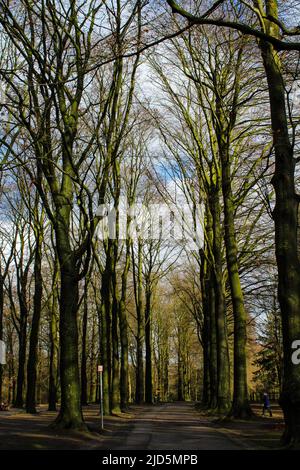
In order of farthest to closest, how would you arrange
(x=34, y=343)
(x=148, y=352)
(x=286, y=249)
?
1. (x=148, y=352)
2. (x=34, y=343)
3. (x=286, y=249)

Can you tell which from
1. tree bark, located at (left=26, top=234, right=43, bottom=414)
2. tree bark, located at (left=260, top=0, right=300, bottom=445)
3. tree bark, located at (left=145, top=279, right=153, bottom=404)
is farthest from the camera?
tree bark, located at (left=145, top=279, right=153, bottom=404)

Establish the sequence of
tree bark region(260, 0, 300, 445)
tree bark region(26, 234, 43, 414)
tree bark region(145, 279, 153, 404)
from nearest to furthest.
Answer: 1. tree bark region(260, 0, 300, 445)
2. tree bark region(26, 234, 43, 414)
3. tree bark region(145, 279, 153, 404)

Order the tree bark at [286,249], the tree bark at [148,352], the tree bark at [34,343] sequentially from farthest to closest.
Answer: the tree bark at [148,352]
the tree bark at [34,343]
the tree bark at [286,249]

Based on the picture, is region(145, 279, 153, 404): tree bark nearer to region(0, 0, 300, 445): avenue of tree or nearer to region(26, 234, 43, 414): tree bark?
region(0, 0, 300, 445): avenue of tree

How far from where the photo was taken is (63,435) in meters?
13.9

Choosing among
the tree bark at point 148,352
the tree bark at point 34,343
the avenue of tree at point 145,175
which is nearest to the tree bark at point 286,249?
the avenue of tree at point 145,175

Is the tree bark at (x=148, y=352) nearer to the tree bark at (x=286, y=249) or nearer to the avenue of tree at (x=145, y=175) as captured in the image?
the avenue of tree at (x=145, y=175)

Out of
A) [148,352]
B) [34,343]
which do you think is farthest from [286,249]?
[148,352]

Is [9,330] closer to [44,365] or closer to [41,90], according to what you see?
[44,365]

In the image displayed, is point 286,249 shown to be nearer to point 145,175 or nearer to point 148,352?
point 145,175

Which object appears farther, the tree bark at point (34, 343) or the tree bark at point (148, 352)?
the tree bark at point (148, 352)

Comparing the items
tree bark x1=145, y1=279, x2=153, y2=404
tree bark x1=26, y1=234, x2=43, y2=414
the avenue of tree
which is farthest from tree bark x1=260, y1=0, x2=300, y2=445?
tree bark x1=145, y1=279, x2=153, y2=404
